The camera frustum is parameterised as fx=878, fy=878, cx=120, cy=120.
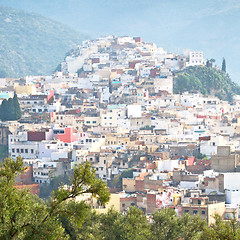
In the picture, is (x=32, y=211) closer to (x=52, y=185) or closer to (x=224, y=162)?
(x=224, y=162)

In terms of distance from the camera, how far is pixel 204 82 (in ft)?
303

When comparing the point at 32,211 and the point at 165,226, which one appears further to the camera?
the point at 165,226

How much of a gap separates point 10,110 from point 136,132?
11493 mm

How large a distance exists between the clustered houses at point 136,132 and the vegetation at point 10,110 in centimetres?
73

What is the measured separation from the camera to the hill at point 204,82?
8900 centimetres

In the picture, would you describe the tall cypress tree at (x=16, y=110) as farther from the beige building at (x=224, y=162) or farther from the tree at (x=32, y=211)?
the tree at (x=32, y=211)

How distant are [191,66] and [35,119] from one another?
28.0 metres

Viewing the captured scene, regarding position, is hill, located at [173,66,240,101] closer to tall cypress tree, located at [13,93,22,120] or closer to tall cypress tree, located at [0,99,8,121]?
tall cypress tree, located at [13,93,22,120]

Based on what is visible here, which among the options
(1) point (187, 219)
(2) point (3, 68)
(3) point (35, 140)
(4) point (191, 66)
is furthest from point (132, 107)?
(2) point (3, 68)

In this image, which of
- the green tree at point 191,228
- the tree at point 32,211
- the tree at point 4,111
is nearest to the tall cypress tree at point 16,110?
the tree at point 4,111

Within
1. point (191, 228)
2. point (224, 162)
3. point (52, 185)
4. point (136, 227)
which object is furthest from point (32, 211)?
point (52, 185)

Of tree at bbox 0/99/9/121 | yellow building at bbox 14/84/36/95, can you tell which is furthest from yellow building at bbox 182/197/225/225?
yellow building at bbox 14/84/36/95

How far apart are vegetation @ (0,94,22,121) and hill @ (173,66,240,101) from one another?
21.6 metres

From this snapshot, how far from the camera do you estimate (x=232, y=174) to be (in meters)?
49.2
